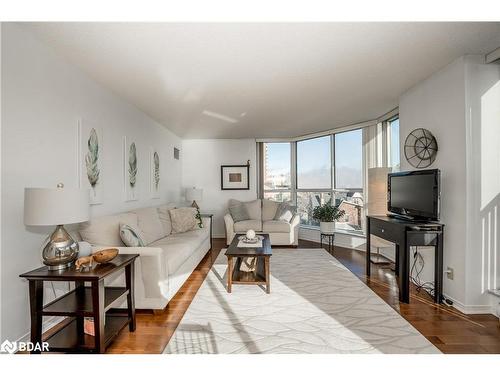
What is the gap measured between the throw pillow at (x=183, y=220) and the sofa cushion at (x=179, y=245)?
121 millimetres

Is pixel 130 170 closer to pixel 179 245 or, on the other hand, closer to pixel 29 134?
pixel 179 245

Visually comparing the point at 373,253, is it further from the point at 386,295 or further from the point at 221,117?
the point at 221,117

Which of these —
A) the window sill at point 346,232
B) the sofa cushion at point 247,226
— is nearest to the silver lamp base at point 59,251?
the sofa cushion at point 247,226

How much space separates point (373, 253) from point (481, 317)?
2.23 m

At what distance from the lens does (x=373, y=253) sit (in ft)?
15.3

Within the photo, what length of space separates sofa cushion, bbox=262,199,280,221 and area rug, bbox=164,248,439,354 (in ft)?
7.99

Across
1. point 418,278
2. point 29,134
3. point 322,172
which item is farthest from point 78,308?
point 322,172

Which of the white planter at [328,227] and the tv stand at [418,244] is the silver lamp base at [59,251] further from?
the white planter at [328,227]

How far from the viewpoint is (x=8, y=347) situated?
1877 mm

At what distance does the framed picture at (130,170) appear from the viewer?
3660mm

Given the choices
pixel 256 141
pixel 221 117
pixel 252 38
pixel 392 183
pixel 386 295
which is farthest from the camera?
pixel 256 141

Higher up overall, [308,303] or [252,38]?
[252,38]
